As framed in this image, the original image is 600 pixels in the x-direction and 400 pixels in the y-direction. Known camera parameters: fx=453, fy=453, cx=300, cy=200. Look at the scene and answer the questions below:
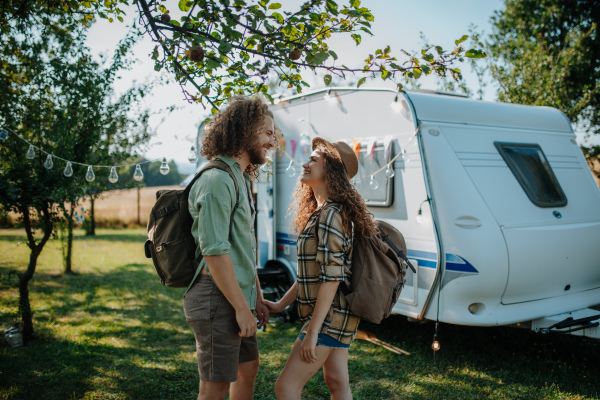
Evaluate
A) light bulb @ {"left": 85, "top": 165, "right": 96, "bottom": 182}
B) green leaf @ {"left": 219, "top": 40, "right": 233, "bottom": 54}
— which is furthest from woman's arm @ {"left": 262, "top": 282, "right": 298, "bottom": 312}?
light bulb @ {"left": 85, "top": 165, "right": 96, "bottom": 182}

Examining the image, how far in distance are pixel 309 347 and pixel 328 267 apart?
1.29 ft

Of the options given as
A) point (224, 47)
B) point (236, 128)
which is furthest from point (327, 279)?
point (224, 47)

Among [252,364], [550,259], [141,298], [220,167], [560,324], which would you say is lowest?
[141,298]

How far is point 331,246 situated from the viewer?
2.21m

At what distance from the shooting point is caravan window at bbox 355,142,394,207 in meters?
4.47

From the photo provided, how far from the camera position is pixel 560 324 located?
12.8 feet

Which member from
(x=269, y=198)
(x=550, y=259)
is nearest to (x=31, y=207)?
(x=269, y=198)

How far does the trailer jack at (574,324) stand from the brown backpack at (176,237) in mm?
3261

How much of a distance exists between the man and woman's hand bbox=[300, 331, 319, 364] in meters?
0.27

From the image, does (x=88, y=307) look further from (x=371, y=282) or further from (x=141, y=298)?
(x=371, y=282)

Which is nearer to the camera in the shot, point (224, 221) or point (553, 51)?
point (224, 221)

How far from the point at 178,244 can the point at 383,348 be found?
129 inches

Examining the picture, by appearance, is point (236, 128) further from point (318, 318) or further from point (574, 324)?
point (574, 324)

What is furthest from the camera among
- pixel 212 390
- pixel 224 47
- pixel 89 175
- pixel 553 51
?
pixel 553 51
